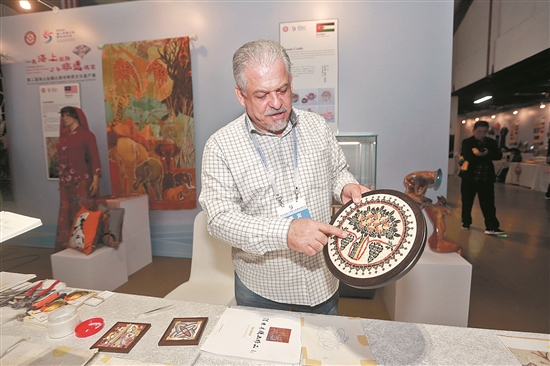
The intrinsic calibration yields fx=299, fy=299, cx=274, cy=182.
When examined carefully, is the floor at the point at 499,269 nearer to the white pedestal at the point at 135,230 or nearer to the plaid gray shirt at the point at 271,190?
the white pedestal at the point at 135,230

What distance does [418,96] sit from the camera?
2961mm

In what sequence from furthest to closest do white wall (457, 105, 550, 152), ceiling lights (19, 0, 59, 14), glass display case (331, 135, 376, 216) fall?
ceiling lights (19, 0, 59, 14) < glass display case (331, 135, 376, 216) < white wall (457, 105, 550, 152)

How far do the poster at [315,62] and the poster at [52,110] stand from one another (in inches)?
111

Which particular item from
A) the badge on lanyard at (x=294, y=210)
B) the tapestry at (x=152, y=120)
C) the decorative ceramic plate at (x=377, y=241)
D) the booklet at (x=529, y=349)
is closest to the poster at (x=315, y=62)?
the tapestry at (x=152, y=120)

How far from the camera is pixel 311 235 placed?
0.96 m

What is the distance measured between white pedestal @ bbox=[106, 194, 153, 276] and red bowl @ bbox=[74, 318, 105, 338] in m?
2.28

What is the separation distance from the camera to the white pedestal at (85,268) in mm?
2651

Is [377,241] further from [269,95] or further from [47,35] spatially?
[47,35]

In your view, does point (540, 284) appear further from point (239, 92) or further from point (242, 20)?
point (242, 20)

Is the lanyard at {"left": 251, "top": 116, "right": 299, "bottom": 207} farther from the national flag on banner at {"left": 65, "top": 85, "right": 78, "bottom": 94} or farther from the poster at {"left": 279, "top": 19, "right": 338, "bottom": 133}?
the national flag on banner at {"left": 65, "top": 85, "right": 78, "bottom": 94}

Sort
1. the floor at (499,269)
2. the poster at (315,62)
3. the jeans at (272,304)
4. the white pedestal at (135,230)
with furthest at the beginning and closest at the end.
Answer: the white pedestal at (135,230) → the poster at (315,62) → the floor at (499,269) → the jeans at (272,304)

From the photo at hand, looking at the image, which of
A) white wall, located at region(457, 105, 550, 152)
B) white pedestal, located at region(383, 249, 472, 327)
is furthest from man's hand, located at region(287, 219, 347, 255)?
white wall, located at region(457, 105, 550, 152)

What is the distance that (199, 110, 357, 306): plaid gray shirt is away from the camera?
4.00ft

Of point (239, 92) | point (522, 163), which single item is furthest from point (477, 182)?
point (239, 92)
